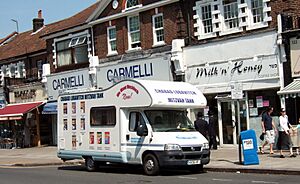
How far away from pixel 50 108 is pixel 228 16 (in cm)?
1488

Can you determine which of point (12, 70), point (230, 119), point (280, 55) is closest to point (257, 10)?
point (280, 55)

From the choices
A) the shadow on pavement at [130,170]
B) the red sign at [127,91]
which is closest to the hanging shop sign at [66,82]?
the shadow on pavement at [130,170]

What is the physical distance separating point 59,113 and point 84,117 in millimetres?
1773

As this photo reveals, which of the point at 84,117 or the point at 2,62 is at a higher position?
the point at 2,62

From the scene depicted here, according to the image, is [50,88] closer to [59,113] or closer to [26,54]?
[26,54]

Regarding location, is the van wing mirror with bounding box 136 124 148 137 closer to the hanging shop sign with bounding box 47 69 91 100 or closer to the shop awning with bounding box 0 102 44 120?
the hanging shop sign with bounding box 47 69 91 100

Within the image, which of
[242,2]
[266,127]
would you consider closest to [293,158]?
[266,127]

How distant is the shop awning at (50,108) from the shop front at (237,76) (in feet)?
37.7

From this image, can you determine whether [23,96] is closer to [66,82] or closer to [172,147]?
[66,82]

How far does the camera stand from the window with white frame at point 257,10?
22984mm

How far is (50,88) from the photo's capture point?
1384 inches

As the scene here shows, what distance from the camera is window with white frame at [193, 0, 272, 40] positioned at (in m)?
23.0

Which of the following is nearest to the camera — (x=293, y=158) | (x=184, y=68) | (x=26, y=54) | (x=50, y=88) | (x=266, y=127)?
(x=293, y=158)

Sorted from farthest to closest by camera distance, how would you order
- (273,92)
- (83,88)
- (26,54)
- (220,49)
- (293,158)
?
(26,54)
(83,88)
(220,49)
(273,92)
(293,158)
